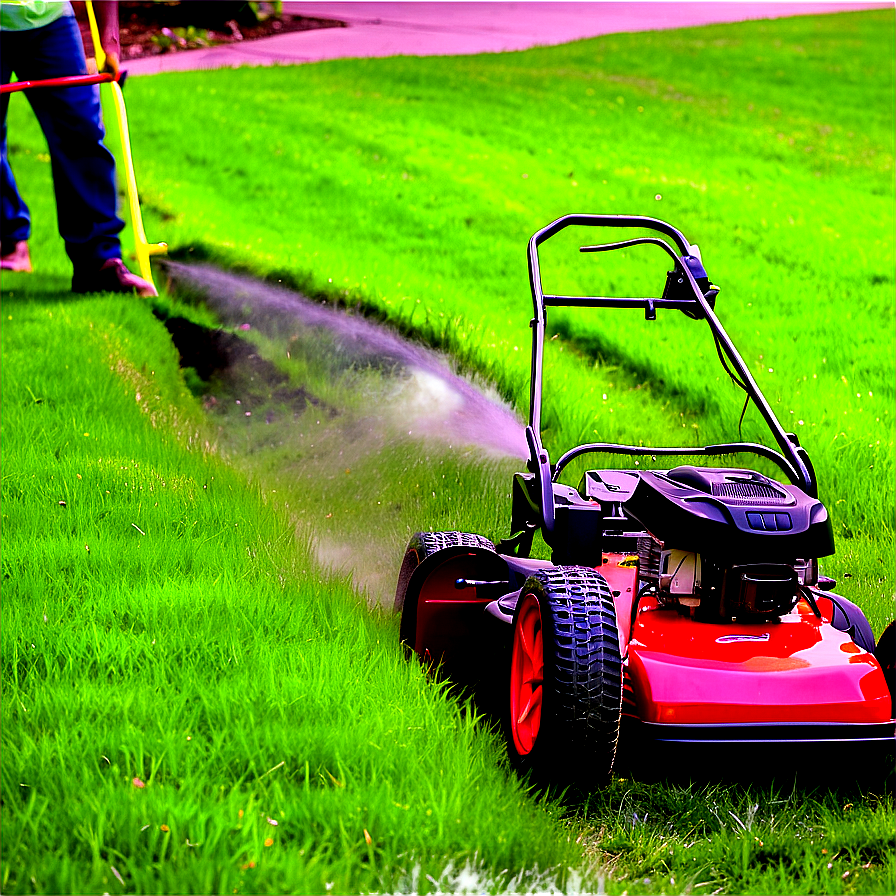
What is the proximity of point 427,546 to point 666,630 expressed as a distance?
3.15 ft

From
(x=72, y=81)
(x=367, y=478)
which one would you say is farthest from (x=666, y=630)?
(x=72, y=81)

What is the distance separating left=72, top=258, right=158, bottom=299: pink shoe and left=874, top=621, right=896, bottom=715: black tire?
5168 mm

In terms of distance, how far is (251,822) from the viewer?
2082 mm

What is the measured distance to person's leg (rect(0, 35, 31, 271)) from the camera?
6.80 m

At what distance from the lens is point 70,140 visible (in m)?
6.49

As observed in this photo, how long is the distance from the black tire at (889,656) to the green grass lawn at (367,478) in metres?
0.25

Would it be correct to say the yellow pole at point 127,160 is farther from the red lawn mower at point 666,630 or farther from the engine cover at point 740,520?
the engine cover at point 740,520

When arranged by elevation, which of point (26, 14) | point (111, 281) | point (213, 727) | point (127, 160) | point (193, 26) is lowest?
point (213, 727)

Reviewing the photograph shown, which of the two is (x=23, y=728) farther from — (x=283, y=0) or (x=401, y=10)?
(x=401, y=10)

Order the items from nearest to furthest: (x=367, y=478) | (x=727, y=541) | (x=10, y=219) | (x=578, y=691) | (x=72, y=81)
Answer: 1. (x=578, y=691)
2. (x=727, y=541)
3. (x=367, y=478)
4. (x=72, y=81)
5. (x=10, y=219)

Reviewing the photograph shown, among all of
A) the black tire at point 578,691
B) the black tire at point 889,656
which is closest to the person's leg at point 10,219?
the black tire at point 578,691

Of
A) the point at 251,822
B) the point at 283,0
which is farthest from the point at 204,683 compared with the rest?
the point at 283,0

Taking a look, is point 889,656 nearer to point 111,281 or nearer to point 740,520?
point 740,520

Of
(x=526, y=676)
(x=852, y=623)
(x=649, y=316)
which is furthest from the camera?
(x=649, y=316)
